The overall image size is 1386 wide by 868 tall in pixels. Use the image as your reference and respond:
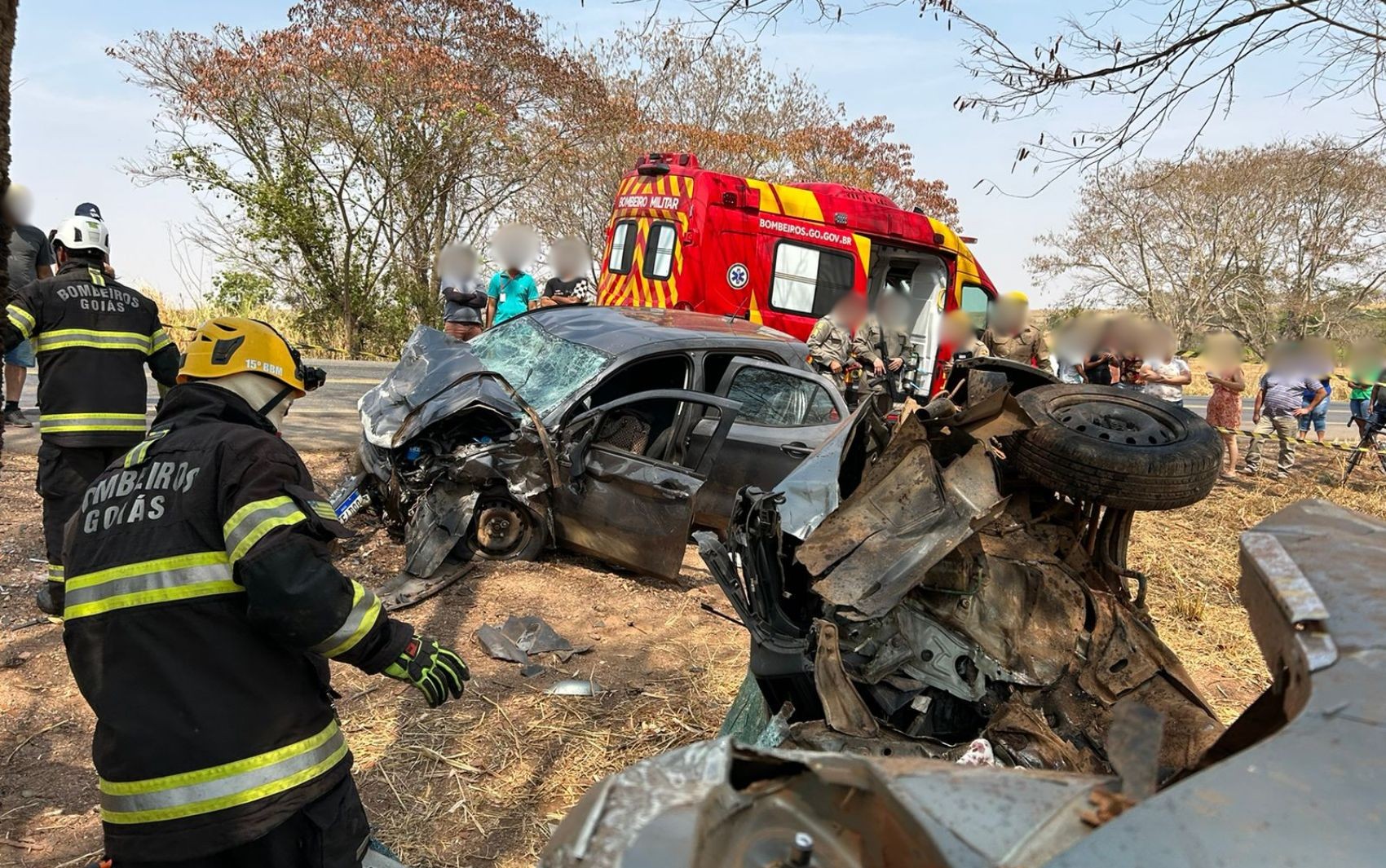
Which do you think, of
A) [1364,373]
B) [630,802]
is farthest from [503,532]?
[1364,373]

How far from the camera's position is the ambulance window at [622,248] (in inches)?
385

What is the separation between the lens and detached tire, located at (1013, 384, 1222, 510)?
2.90m

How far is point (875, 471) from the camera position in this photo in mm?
2717

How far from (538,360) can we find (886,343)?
5310 millimetres

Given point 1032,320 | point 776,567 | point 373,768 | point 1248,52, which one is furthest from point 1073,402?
point 1032,320

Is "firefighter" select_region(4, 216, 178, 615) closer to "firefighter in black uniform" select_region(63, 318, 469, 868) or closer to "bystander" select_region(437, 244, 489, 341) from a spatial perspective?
"bystander" select_region(437, 244, 489, 341)

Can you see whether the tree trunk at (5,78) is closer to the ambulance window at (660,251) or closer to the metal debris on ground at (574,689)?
the metal debris on ground at (574,689)

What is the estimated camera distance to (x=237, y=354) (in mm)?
1995

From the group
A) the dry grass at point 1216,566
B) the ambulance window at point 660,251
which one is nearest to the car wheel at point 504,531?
the dry grass at point 1216,566

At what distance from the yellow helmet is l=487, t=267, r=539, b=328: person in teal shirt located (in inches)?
285

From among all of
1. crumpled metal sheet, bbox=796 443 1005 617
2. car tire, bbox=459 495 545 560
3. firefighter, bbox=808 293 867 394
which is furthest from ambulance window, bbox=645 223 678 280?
crumpled metal sheet, bbox=796 443 1005 617

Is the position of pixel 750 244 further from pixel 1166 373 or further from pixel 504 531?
pixel 504 531

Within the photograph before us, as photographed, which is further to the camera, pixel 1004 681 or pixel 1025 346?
pixel 1025 346

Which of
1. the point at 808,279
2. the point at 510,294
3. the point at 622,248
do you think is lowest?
the point at 510,294
